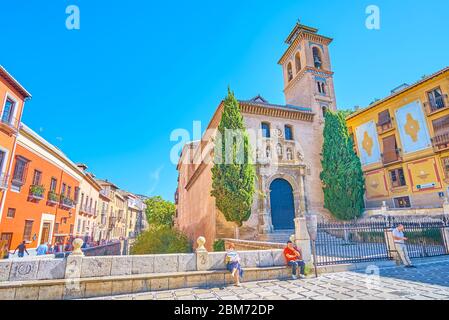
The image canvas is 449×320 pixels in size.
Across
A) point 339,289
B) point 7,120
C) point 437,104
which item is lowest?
point 339,289

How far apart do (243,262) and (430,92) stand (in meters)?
21.6

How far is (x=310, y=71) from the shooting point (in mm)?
22438

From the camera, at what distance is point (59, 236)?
64.3 ft

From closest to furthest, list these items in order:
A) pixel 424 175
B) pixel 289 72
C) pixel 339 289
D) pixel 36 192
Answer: pixel 339 289 → pixel 36 192 → pixel 424 175 → pixel 289 72

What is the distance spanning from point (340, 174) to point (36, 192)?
21.8m

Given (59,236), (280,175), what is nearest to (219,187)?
(280,175)

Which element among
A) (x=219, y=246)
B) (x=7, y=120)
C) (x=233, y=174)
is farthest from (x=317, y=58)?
(x=7, y=120)

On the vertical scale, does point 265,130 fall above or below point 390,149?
above

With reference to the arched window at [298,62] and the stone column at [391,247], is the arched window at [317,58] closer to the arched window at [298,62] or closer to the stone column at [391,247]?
the arched window at [298,62]

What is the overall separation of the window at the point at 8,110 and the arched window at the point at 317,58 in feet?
81.7

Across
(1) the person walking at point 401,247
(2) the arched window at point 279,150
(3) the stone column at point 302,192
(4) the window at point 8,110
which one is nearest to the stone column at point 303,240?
(1) the person walking at point 401,247

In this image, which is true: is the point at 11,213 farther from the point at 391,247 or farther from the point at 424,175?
the point at 424,175

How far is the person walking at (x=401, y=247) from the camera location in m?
8.44
